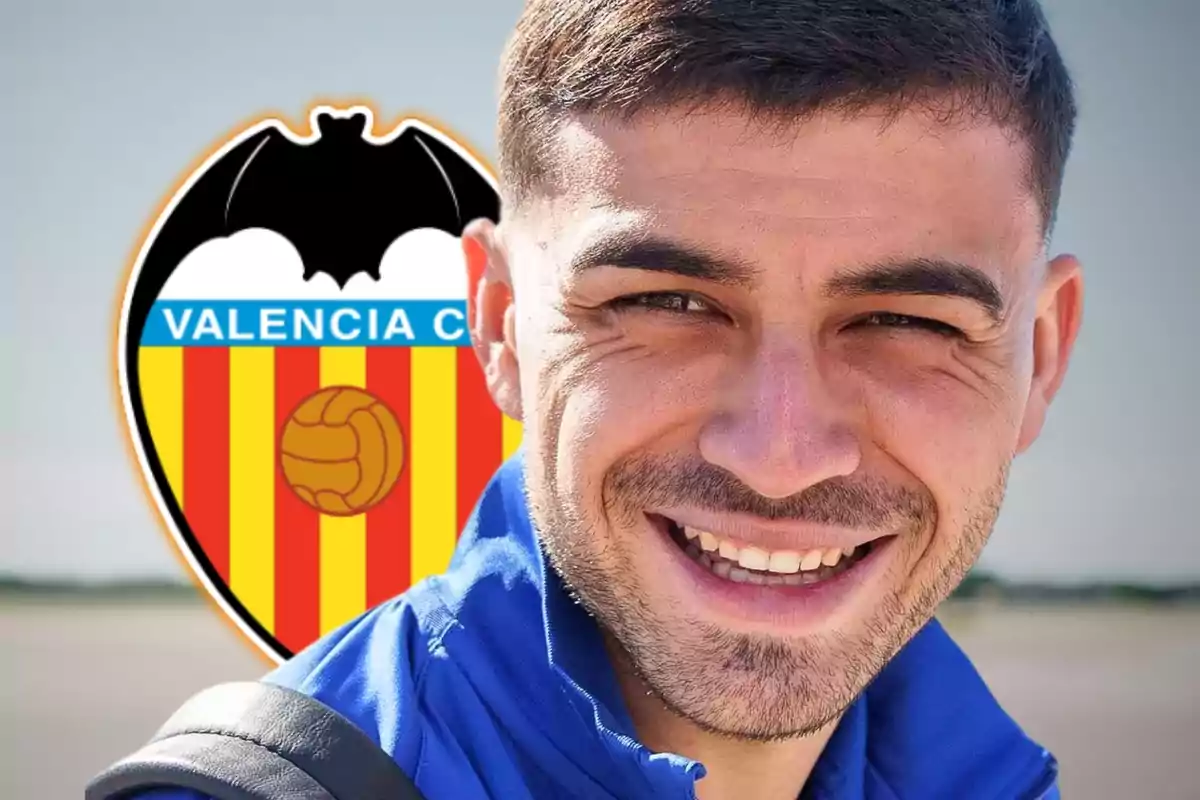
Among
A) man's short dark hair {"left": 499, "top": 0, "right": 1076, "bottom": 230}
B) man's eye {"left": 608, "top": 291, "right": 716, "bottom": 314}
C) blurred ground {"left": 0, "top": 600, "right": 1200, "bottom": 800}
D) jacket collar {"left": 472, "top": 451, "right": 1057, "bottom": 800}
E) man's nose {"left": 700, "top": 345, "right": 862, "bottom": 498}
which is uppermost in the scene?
man's short dark hair {"left": 499, "top": 0, "right": 1076, "bottom": 230}

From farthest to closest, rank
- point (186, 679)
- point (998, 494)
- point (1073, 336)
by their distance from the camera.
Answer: point (186, 679) → point (1073, 336) → point (998, 494)

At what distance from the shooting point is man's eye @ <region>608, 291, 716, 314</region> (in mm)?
1000

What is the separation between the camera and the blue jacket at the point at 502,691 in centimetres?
97

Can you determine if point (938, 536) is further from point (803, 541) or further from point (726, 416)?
point (726, 416)

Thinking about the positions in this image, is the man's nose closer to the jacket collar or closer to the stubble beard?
the stubble beard

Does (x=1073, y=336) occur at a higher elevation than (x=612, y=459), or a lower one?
higher

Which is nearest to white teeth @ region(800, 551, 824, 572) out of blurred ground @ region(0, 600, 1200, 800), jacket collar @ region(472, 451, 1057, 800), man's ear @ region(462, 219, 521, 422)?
jacket collar @ region(472, 451, 1057, 800)

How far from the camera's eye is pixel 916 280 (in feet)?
3.18

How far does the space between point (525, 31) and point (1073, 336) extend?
0.61 metres

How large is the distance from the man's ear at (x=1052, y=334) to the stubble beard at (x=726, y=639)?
5.3 inches

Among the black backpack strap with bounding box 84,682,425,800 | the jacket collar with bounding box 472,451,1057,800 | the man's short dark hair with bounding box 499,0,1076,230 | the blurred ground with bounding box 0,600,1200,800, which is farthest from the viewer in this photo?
the blurred ground with bounding box 0,600,1200,800

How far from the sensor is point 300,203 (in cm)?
237

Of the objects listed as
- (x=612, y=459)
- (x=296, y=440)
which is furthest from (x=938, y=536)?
(x=296, y=440)

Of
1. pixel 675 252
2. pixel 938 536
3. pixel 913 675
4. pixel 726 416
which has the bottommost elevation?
pixel 913 675
